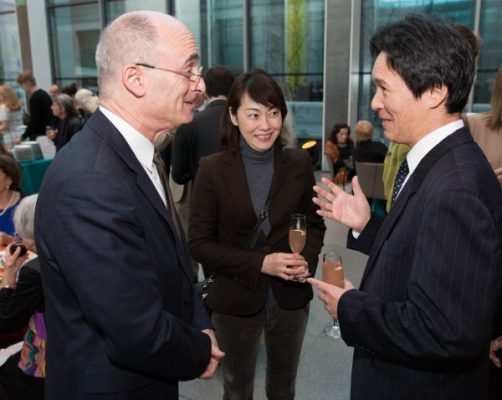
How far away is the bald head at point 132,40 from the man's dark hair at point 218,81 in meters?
1.98

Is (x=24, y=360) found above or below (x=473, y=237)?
below

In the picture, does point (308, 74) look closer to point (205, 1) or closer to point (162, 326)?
point (205, 1)

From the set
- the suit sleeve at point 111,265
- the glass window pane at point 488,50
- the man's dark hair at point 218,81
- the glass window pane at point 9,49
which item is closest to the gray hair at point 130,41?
the suit sleeve at point 111,265

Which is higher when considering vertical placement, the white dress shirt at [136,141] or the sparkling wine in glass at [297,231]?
the white dress shirt at [136,141]

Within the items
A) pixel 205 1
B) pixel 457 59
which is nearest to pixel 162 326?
pixel 457 59

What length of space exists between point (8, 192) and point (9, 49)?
11353mm

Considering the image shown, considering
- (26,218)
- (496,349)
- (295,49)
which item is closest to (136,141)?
(26,218)

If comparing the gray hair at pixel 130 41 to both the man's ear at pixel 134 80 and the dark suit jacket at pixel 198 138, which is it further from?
the dark suit jacket at pixel 198 138

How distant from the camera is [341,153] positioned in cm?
664

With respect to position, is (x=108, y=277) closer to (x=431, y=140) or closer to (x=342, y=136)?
(x=431, y=140)

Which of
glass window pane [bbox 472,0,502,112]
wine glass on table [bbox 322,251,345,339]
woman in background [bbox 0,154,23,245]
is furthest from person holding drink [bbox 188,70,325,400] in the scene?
glass window pane [bbox 472,0,502,112]

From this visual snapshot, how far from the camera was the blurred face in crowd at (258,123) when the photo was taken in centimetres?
184

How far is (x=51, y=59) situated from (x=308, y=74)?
699cm

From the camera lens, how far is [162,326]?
1.05 m
